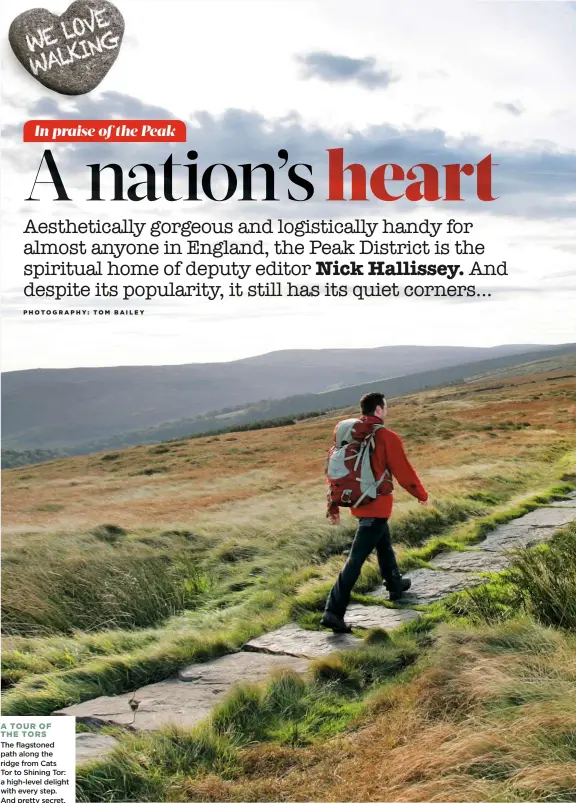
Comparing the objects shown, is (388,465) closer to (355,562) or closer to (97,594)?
(355,562)

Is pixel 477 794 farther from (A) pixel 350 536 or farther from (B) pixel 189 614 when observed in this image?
(A) pixel 350 536

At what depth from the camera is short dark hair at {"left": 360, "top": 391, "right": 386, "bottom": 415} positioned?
659 cm

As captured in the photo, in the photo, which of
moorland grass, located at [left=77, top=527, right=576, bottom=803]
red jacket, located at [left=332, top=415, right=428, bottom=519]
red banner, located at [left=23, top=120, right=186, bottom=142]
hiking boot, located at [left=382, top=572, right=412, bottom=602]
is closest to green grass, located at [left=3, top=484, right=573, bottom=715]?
hiking boot, located at [left=382, top=572, right=412, bottom=602]

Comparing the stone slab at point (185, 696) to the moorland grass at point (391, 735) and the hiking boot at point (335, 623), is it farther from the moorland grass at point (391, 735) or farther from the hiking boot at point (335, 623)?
the hiking boot at point (335, 623)

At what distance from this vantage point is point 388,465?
21.5ft

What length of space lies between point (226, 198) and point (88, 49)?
156 centimetres

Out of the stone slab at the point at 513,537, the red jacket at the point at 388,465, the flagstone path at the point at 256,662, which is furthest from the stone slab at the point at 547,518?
the red jacket at the point at 388,465

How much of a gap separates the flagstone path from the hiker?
38 cm

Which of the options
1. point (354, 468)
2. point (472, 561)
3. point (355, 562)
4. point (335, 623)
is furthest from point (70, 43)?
point (472, 561)

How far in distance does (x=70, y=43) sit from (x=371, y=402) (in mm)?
3772

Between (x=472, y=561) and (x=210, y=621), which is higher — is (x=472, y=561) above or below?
above

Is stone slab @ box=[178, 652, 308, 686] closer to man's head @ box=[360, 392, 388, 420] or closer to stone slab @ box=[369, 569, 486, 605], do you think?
stone slab @ box=[369, 569, 486, 605]

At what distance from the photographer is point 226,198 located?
627 centimetres

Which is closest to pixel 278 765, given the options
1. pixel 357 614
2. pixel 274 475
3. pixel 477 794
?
pixel 477 794
